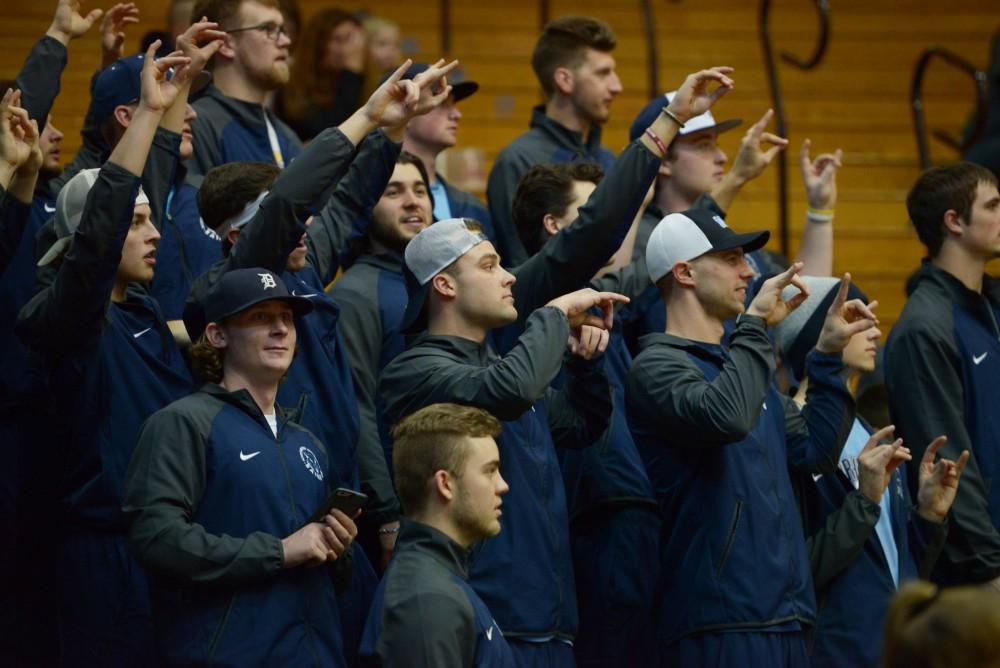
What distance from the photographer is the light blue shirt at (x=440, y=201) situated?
5559 mm

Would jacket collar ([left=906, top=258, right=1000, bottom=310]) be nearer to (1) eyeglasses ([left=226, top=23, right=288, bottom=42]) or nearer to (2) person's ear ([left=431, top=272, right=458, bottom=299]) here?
(2) person's ear ([left=431, top=272, right=458, bottom=299])

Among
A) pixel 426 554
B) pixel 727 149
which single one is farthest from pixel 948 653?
pixel 727 149

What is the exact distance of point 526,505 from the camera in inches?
154

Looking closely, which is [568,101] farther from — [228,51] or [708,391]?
[708,391]

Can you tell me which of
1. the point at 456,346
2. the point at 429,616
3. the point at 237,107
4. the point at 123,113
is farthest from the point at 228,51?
the point at 429,616

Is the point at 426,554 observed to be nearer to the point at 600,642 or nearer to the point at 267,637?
the point at 267,637

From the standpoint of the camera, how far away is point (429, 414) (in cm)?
361

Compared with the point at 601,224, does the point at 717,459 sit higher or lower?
lower

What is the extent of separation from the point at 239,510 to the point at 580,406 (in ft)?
3.47

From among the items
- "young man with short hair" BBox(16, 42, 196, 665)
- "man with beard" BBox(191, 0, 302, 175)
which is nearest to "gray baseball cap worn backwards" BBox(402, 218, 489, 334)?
"young man with short hair" BBox(16, 42, 196, 665)

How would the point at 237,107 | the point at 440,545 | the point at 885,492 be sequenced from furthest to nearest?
1. the point at 237,107
2. the point at 885,492
3. the point at 440,545

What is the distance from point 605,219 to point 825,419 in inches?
34.3

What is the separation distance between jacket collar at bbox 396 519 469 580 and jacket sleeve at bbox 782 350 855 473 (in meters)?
1.39

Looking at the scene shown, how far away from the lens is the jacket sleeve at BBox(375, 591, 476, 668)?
3270mm
